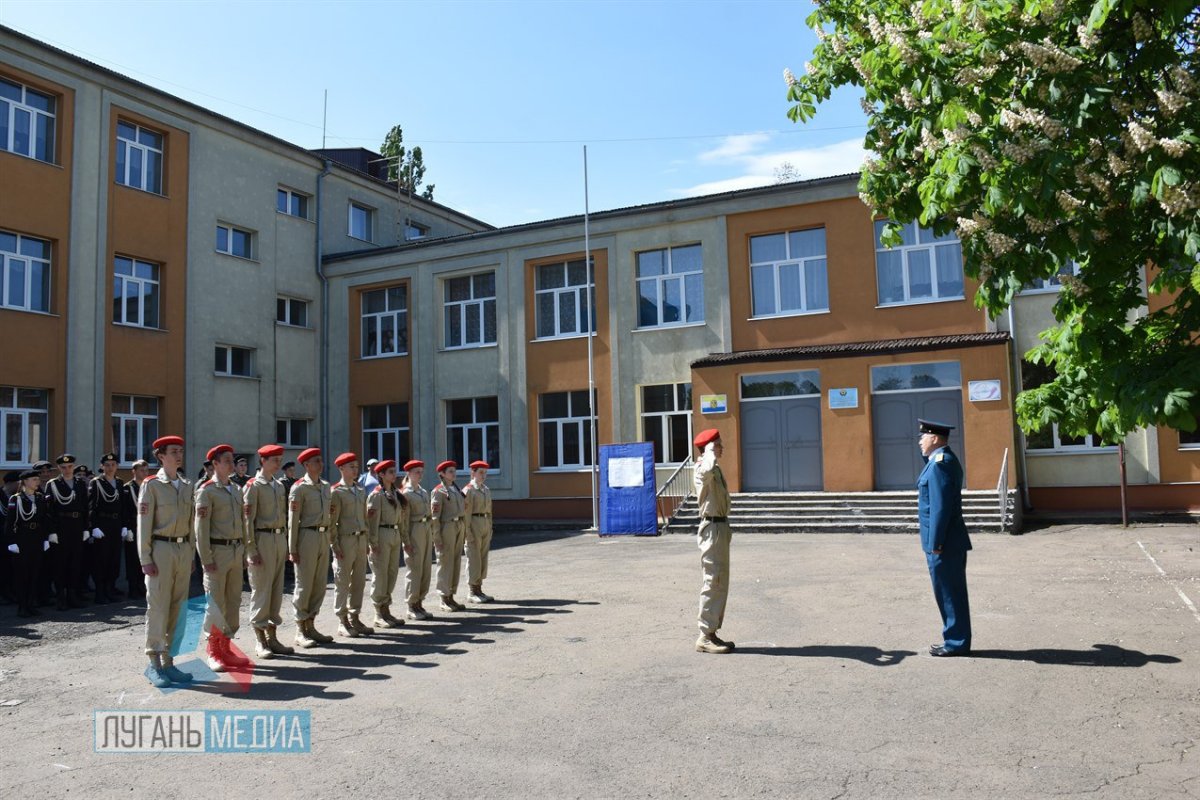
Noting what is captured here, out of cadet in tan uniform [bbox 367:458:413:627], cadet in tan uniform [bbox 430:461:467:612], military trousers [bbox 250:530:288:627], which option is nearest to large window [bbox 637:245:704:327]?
cadet in tan uniform [bbox 430:461:467:612]

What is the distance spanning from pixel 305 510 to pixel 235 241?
61.2ft

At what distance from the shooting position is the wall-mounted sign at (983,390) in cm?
1975

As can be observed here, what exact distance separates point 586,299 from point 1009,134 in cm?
1982

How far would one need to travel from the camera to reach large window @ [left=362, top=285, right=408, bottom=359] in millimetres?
28188

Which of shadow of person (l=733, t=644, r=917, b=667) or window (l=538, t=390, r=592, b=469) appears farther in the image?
window (l=538, t=390, r=592, b=469)

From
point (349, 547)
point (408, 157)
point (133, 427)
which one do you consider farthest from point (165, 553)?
point (408, 157)

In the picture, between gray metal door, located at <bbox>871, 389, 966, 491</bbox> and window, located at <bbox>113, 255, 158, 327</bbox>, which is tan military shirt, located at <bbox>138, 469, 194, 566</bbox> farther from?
window, located at <bbox>113, 255, 158, 327</bbox>

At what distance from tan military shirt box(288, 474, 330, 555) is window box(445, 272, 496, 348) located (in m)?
17.6

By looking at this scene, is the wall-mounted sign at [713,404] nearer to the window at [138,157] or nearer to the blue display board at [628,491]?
the blue display board at [628,491]

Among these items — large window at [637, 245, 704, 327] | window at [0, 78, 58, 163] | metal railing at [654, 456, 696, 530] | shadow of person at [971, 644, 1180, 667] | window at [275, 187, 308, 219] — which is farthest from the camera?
window at [275, 187, 308, 219]

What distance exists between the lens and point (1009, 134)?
5738 mm

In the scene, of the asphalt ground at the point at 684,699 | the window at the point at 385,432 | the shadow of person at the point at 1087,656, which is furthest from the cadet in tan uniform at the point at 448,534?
the window at the point at 385,432

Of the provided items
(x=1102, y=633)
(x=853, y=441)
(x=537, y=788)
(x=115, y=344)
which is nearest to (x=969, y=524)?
(x=853, y=441)

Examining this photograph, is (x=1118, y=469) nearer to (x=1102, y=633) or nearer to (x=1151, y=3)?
(x=1102, y=633)
